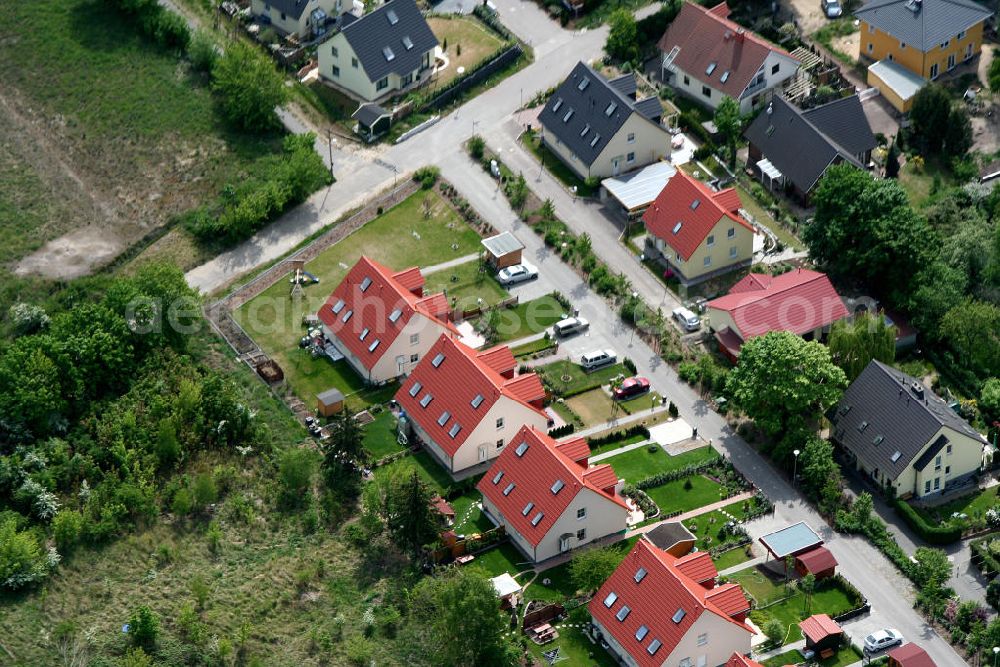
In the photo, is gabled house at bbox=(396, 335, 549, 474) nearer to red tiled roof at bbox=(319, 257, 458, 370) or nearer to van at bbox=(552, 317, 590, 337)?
red tiled roof at bbox=(319, 257, 458, 370)

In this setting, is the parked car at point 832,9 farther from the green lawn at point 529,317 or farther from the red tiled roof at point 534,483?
the red tiled roof at point 534,483

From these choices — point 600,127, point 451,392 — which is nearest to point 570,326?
point 451,392

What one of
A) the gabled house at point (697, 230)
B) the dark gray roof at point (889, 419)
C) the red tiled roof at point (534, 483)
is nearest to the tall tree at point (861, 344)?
the dark gray roof at point (889, 419)

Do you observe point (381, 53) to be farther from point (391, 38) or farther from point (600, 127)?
point (600, 127)

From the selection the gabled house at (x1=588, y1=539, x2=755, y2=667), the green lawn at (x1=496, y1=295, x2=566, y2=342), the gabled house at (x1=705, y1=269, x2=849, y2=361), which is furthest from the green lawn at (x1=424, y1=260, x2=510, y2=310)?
the gabled house at (x1=588, y1=539, x2=755, y2=667)

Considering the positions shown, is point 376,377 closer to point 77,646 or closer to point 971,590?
point 77,646

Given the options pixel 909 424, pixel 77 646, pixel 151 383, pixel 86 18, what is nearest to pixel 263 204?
pixel 151 383
